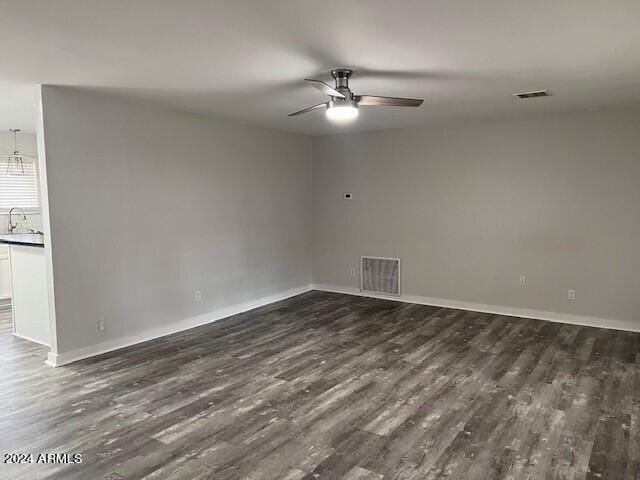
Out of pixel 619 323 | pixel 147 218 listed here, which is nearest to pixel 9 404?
pixel 147 218

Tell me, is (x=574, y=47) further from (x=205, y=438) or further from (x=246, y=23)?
(x=205, y=438)

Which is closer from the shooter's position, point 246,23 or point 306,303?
point 246,23

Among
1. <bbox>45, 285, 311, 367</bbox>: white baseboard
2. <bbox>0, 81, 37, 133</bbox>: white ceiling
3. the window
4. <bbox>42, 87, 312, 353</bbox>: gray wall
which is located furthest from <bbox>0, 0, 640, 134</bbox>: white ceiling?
the window

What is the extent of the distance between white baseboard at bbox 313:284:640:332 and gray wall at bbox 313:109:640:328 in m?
0.07

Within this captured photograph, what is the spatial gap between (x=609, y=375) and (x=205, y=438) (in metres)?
3.29

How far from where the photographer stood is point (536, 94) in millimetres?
4234

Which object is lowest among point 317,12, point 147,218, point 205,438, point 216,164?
point 205,438

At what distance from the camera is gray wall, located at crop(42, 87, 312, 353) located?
13.5ft

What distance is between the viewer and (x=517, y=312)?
18.6 feet

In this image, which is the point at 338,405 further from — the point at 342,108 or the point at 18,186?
the point at 18,186

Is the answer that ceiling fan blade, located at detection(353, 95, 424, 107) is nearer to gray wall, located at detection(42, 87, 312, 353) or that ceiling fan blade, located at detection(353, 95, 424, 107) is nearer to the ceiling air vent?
the ceiling air vent

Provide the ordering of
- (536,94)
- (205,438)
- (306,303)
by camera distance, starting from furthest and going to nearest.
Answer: (306,303), (536,94), (205,438)

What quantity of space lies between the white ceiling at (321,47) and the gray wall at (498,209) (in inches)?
39.3

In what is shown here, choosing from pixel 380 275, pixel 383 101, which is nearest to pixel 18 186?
pixel 380 275
